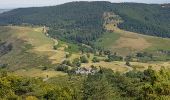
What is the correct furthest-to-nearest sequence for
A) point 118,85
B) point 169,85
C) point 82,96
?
1. point 118,85
2. point 82,96
3. point 169,85

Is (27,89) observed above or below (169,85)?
below

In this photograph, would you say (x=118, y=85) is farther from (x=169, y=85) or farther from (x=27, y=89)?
(x=169, y=85)

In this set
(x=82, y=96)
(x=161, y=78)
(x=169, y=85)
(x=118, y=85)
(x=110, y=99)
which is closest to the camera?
Result: (x=169, y=85)

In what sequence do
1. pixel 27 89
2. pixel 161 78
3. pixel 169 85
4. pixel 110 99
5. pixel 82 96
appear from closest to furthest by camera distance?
pixel 169 85, pixel 161 78, pixel 110 99, pixel 82 96, pixel 27 89

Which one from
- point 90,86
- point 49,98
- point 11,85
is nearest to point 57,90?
point 49,98

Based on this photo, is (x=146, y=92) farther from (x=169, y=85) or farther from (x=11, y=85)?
(x=11, y=85)

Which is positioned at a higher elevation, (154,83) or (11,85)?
(154,83)

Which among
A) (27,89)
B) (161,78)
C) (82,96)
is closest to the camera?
(161,78)

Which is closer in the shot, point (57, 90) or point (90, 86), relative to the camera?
point (57, 90)

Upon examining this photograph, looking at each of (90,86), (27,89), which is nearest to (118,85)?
(90,86)
